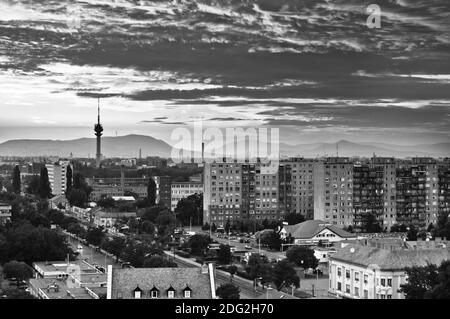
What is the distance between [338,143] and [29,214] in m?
5.04

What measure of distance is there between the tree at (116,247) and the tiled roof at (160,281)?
3.71 metres

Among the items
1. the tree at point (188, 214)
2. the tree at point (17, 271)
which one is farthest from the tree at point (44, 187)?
the tree at point (17, 271)

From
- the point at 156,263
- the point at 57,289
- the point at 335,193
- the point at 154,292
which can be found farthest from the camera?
the point at 335,193

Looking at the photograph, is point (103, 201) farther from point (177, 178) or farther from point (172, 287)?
point (172, 287)

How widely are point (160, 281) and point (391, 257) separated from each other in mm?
1891

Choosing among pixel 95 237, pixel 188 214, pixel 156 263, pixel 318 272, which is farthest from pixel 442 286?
pixel 188 214

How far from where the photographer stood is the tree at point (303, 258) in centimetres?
666

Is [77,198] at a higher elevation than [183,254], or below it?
higher

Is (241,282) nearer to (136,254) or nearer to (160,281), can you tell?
(136,254)

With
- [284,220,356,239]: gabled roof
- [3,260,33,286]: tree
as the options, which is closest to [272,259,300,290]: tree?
[3,260,33,286]: tree

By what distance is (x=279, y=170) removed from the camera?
1120cm

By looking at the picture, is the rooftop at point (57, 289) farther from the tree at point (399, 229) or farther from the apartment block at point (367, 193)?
the apartment block at point (367, 193)

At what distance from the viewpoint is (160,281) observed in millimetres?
3434
